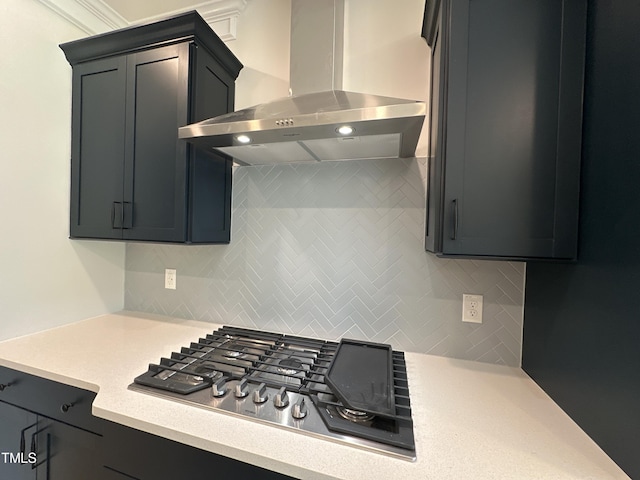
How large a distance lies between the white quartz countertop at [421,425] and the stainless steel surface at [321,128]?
0.97 m

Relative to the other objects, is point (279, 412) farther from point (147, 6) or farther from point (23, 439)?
point (147, 6)

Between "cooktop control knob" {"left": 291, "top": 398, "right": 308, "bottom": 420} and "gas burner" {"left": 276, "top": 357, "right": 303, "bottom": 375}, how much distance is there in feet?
0.71

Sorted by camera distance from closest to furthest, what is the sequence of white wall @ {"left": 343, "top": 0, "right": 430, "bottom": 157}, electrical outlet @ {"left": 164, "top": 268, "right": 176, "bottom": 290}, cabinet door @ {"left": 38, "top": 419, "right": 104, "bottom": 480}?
cabinet door @ {"left": 38, "top": 419, "right": 104, "bottom": 480}, white wall @ {"left": 343, "top": 0, "right": 430, "bottom": 157}, electrical outlet @ {"left": 164, "top": 268, "right": 176, "bottom": 290}

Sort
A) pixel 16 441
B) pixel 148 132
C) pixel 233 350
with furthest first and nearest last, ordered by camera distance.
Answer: pixel 148 132 < pixel 233 350 < pixel 16 441

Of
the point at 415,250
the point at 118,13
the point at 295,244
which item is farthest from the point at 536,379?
the point at 118,13

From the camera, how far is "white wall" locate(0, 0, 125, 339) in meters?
1.29

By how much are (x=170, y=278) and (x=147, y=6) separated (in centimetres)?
168

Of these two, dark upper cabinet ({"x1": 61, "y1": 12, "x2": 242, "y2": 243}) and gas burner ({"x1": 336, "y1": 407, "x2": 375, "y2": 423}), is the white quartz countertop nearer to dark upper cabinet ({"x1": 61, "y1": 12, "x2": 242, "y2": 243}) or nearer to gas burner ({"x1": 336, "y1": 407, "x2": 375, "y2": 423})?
gas burner ({"x1": 336, "y1": 407, "x2": 375, "y2": 423})

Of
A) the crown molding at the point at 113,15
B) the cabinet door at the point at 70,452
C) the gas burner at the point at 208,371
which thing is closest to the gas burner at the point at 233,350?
the gas burner at the point at 208,371

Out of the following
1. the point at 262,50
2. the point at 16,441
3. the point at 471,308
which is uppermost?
the point at 262,50

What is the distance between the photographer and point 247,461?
0.71m

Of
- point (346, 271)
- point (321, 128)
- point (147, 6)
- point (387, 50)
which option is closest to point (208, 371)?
point (346, 271)

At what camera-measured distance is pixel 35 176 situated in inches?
55.1

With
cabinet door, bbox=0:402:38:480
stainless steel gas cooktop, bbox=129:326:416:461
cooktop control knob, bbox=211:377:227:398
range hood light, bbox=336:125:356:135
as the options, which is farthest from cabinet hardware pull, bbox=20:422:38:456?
range hood light, bbox=336:125:356:135
